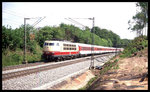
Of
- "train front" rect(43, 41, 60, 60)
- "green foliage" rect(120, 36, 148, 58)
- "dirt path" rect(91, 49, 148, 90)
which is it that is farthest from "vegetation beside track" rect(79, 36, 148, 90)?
"train front" rect(43, 41, 60, 60)

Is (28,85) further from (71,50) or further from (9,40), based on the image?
(71,50)

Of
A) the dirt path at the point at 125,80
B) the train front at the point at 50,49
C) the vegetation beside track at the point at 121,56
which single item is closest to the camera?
the dirt path at the point at 125,80

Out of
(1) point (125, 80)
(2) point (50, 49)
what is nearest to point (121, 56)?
(2) point (50, 49)

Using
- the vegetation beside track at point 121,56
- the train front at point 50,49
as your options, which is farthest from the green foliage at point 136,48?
the train front at point 50,49

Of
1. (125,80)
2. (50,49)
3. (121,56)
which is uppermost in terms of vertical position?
(50,49)

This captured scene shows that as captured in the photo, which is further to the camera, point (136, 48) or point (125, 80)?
point (136, 48)

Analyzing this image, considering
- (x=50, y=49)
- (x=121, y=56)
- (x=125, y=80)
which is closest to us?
(x=125, y=80)

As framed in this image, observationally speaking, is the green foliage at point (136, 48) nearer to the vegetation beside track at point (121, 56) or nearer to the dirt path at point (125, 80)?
the vegetation beside track at point (121, 56)

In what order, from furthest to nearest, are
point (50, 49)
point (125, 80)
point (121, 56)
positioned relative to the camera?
point (121, 56), point (50, 49), point (125, 80)

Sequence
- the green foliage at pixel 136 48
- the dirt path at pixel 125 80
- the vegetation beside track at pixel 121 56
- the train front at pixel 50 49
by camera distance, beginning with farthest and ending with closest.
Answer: the green foliage at pixel 136 48, the train front at pixel 50 49, the vegetation beside track at pixel 121 56, the dirt path at pixel 125 80

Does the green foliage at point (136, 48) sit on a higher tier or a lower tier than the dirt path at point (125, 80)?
higher

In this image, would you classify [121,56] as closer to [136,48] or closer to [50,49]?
[136,48]

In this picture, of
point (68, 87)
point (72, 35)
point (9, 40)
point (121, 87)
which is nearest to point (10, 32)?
point (9, 40)

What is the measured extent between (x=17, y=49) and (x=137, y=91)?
74.7ft
